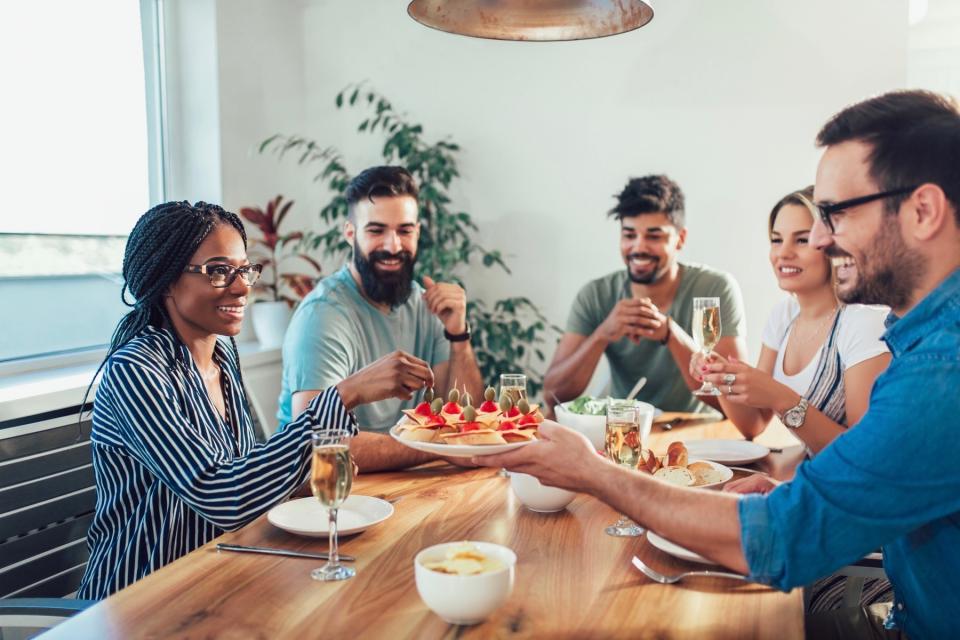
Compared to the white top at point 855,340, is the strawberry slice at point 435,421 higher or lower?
lower

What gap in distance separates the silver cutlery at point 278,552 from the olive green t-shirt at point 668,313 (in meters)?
2.04

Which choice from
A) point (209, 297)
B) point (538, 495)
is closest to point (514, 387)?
point (538, 495)

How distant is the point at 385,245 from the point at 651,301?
3.57ft

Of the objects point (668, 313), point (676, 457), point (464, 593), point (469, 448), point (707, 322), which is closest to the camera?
point (464, 593)

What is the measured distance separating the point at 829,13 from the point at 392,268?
2.35 meters

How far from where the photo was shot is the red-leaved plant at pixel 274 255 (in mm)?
3699

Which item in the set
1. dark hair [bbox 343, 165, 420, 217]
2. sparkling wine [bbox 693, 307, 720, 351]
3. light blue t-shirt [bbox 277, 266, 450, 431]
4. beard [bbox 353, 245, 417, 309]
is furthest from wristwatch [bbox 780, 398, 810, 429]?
dark hair [bbox 343, 165, 420, 217]

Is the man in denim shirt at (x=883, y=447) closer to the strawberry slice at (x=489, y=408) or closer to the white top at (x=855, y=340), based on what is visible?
the strawberry slice at (x=489, y=408)

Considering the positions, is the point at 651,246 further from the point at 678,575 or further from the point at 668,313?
the point at 678,575

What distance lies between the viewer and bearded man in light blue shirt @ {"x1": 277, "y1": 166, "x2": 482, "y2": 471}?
95.8 inches

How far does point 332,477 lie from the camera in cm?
128

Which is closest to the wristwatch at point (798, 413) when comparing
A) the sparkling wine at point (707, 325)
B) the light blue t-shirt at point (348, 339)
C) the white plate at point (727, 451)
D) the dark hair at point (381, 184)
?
the white plate at point (727, 451)

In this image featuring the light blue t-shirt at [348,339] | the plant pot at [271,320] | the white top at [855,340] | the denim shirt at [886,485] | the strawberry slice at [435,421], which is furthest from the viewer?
the plant pot at [271,320]

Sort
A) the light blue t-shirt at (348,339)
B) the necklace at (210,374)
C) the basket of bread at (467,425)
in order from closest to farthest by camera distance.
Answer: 1. the basket of bread at (467,425)
2. the necklace at (210,374)
3. the light blue t-shirt at (348,339)
